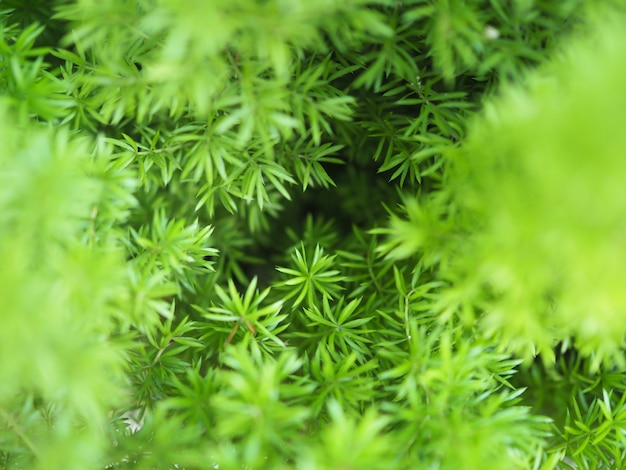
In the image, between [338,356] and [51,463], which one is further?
[338,356]

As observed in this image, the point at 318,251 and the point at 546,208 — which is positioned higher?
the point at 546,208

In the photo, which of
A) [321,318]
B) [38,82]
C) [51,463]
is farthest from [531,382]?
[38,82]

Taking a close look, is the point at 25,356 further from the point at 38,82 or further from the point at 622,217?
the point at 622,217

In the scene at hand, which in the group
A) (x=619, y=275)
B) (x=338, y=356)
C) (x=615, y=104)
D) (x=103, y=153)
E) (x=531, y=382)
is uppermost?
(x=615, y=104)

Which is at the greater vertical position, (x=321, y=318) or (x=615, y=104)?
(x=615, y=104)

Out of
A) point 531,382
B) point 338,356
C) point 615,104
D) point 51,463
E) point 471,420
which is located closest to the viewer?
point 615,104

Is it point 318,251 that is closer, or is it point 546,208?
point 546,208

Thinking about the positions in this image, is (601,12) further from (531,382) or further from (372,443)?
(531,382)

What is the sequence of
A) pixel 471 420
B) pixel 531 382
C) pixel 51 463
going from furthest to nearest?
pixel 531 382
pixel 471 420
pixel 51 463
